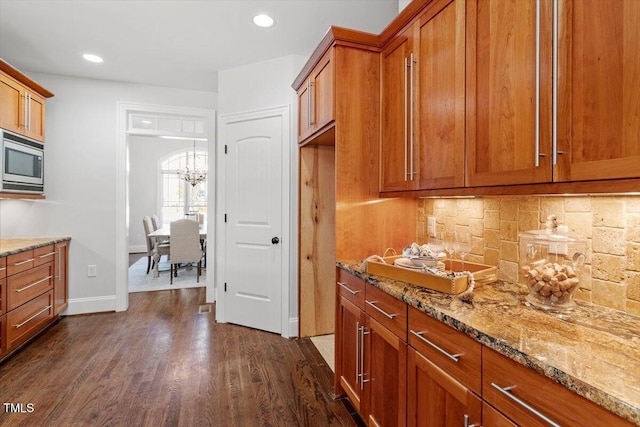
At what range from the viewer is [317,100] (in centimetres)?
243

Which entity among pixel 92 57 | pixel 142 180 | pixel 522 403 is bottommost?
pixel 522 403

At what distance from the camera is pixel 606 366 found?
31.8 inches

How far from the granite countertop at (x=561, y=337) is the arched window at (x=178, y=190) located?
768cm

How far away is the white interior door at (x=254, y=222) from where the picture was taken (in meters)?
3.27

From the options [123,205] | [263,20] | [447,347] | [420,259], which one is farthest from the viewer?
[123,205]

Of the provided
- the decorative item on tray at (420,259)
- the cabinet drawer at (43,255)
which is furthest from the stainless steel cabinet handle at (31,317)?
the decorative item on tray at (420,259)

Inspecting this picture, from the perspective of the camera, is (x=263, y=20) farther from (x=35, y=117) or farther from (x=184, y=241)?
(x=184, y=241)

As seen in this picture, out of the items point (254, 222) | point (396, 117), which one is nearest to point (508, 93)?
point (396, 117)

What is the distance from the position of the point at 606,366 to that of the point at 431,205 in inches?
55.7

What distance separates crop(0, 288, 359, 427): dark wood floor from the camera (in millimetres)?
2021

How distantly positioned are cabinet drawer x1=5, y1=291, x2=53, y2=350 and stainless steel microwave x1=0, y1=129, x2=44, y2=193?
1.04m

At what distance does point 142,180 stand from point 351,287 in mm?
7592

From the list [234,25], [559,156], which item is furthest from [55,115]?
[559,156]

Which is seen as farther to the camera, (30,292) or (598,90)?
(30,292)
